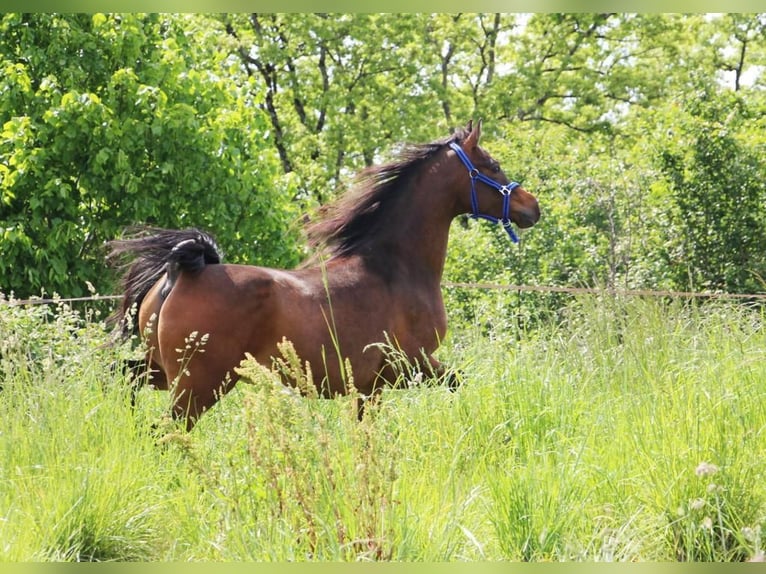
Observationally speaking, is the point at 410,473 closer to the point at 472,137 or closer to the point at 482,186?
the point at 482,186

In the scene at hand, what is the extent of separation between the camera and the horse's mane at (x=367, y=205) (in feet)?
20.6

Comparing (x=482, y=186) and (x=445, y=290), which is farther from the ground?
(x=482, y=186)

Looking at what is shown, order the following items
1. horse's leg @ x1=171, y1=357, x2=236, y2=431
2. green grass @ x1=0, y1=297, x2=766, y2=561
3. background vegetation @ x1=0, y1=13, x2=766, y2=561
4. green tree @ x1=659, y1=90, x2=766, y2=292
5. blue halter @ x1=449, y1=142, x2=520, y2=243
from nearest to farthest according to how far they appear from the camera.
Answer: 1. green grass @ x1=0, y1=297, x2=766, y2=561
2. background vegetation @ x1=0, y1=13, x2=766, y2=561
3. horse's leg @ x1=171, y1=357, x2=236, y2=431
4. blue halter @ x1=449, y1=142, x2=520, y2=243
5. green tree @ x1=659, y1=90, x2=766, y2=292

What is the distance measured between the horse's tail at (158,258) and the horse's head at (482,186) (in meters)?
1.64

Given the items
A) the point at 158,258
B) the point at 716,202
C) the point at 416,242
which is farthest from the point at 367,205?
the point at 716,202

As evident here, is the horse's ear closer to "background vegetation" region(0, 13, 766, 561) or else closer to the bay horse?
the bay horse

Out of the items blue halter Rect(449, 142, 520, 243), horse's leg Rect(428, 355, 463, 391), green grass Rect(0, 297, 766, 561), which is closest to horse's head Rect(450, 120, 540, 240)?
blue halter Rect(449, 142, 520, 243)

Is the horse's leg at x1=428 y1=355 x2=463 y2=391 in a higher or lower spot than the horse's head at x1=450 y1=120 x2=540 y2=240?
lower

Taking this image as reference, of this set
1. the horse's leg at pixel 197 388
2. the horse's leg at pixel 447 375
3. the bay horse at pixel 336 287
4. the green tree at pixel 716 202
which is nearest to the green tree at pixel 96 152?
the green tree at pixel 716 202

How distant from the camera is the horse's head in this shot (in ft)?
21.0

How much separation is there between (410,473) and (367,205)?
2.31 meters

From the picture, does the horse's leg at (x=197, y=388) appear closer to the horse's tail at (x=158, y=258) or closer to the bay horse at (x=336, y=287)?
the bay horse at (x=336, y=287)

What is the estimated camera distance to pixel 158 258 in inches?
222

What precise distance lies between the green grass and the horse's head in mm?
1393
